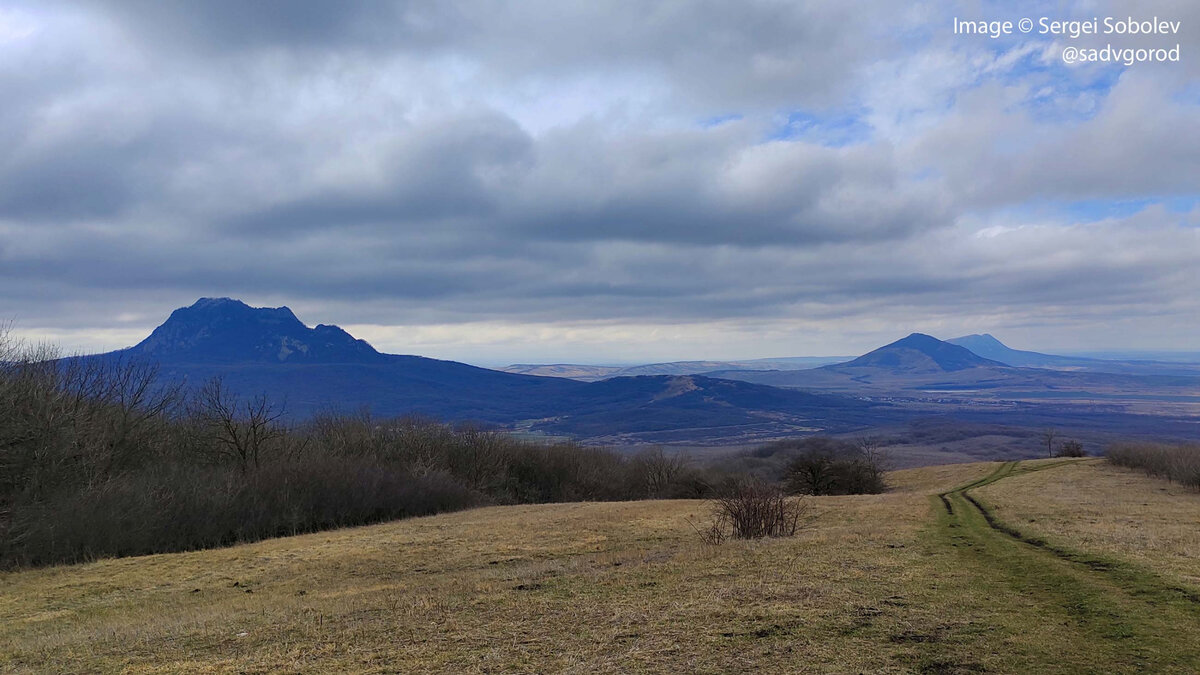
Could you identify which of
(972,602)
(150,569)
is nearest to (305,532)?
(150,569)

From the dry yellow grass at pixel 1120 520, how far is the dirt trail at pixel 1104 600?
861 millimetres

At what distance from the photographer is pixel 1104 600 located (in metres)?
12.1

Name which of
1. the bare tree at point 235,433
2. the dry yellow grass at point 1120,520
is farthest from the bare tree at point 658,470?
the bare tree at point 235,433

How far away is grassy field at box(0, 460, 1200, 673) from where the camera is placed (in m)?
9.84

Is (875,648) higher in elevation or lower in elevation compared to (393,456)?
higher

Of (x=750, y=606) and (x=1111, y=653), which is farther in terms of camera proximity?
(x=750, y=606)

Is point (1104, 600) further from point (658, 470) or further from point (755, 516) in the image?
point (658, 470)

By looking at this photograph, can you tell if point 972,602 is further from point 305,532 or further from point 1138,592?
point 305,532

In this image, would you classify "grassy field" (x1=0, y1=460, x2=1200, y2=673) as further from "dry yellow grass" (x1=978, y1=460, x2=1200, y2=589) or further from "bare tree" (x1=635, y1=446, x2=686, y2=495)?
"bare tree" (x1=635, y1=446, x2=686, y2=495)

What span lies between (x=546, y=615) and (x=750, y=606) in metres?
3.71

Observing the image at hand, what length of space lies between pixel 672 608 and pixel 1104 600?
7.53 metres

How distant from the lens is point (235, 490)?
44.2 m

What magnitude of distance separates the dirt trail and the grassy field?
51 millimetres

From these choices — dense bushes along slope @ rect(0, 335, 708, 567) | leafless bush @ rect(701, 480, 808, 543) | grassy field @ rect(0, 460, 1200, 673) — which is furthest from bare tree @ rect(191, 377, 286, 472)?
leafless bush @ rect(701, 480, 808, 543)
